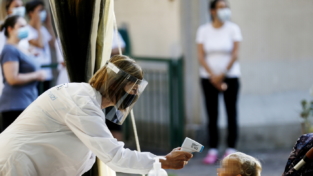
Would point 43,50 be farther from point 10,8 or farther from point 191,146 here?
point 191,146

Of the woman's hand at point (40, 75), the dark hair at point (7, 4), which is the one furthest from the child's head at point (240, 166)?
the dark hair at point (7, 4)

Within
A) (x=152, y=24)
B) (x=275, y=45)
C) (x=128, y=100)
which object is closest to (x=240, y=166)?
(x=128, y=100)

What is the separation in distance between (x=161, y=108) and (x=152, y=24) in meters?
1.14

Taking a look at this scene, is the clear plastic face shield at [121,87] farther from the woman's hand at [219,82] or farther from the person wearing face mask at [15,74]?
the woman's hand at [219,82]

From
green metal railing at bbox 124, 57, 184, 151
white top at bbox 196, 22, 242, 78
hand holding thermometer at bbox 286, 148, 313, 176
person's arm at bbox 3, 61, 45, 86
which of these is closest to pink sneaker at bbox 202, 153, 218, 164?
green metal railing at bbox 124, 57, 184, 151

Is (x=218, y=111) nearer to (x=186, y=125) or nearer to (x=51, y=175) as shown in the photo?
(x=186, y=125)

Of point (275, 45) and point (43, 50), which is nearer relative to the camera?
point (43, 50)

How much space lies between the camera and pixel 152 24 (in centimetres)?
769

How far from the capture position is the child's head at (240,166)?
3.27 m

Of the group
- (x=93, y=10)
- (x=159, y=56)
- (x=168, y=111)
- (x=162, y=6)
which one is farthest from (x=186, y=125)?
(x=93, y=10)

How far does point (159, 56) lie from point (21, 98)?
2719mm

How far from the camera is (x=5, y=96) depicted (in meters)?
5.31

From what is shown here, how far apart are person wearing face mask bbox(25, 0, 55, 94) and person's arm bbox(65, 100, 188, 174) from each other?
290 centimetres

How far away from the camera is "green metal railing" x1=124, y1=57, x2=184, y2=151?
726cm
